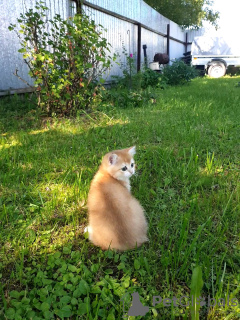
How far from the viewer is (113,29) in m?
7.72

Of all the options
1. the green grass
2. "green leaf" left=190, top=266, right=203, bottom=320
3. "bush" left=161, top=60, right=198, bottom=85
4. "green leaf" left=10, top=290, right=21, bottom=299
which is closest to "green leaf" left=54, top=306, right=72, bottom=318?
the green grass

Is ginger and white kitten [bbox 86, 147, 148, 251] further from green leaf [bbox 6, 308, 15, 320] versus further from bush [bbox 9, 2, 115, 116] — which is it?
bush [bbox 9, 2, 115, 116]

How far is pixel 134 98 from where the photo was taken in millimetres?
5199

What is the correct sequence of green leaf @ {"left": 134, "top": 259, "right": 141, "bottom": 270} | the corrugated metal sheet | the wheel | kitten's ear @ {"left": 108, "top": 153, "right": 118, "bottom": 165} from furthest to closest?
the wheel, the corrugated metal sheet, kitten's ear @ {"left": 108, "top": 153, "right": 118, "bottom": 165}, green leaf @ {"left": 134, "top": 259, "right": 141, "bottom": 270}

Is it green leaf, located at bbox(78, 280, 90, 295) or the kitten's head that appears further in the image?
the kitten's head

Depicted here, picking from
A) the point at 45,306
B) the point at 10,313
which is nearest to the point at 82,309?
the point at 45,306

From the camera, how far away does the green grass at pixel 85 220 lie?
130cm

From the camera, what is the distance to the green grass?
130 cm

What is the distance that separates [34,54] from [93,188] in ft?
8.45

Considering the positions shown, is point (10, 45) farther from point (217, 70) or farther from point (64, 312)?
point (217, 70)

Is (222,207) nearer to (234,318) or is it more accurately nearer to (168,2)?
(234,318)

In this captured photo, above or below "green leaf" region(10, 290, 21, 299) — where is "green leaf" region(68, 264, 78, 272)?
above

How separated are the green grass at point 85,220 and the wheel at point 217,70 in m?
12.6

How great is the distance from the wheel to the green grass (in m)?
12.6
